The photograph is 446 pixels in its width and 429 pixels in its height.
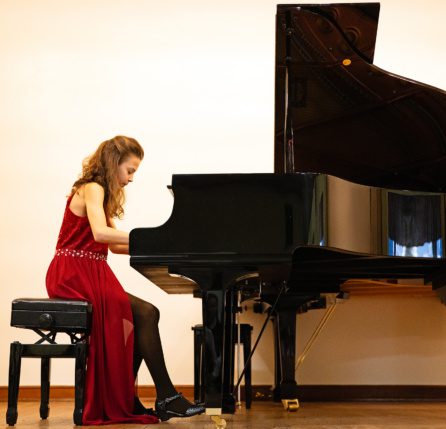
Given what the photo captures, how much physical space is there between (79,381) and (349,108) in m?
1.65

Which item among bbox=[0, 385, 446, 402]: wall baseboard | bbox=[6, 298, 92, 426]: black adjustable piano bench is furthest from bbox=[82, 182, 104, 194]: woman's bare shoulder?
bbox=[0, 385, 446, 402]: wall baseboard

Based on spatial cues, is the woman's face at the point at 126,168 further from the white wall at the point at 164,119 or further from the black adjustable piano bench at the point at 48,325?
the white wall at the point at 164,119

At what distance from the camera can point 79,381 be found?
290cm

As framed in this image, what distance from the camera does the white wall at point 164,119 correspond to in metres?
4.76

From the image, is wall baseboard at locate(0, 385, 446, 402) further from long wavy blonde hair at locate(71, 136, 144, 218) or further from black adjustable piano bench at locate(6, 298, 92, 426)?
long wavy blonde hair at locate(71, 136, 144, 218)

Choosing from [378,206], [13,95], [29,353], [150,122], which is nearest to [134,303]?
[29,353]

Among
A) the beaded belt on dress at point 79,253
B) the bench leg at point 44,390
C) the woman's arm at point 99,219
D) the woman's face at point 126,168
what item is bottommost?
the bench leg at point 44,390

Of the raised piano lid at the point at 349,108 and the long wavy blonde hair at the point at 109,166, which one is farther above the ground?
the raised piano lid at the point at 349,108

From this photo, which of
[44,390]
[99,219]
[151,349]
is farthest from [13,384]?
[99,219]

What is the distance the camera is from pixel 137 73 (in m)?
5.00

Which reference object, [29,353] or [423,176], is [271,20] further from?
[29,353]

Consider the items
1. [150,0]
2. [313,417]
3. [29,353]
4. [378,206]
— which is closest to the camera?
[378,206]

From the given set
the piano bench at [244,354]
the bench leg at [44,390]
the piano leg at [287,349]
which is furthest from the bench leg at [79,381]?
the piano leg at [287,349]

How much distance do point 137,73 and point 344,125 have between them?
2.00 m
